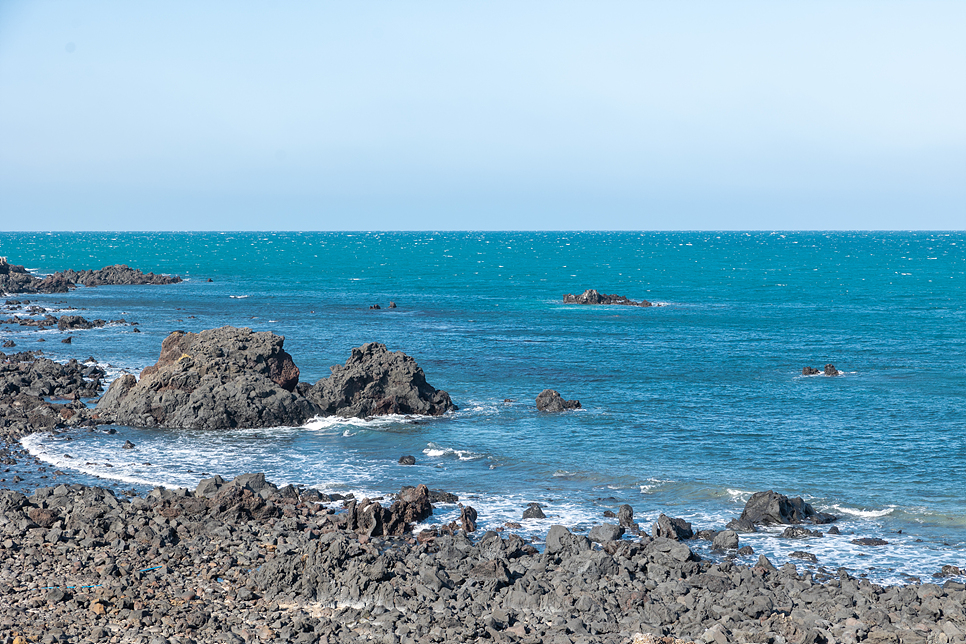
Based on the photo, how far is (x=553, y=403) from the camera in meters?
52.2

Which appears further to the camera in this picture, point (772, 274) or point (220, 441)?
point (772, 274)

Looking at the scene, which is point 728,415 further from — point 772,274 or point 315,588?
point 772,274

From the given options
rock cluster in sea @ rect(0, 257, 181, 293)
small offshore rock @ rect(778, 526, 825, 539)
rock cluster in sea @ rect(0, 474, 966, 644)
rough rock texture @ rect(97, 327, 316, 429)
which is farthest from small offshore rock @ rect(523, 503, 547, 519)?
rock cluster in sea @ rect(0, 257, 181, 293)

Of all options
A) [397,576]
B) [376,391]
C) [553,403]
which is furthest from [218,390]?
[397,576]

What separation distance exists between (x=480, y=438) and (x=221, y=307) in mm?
71866

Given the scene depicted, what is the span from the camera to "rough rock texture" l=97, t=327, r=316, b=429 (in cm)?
4775

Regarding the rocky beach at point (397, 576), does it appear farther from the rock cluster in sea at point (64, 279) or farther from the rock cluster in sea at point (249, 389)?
the rock cluster in sea at point (64, 279)

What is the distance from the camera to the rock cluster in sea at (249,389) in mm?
47969

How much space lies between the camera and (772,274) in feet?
599

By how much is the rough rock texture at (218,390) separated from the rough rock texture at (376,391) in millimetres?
1581

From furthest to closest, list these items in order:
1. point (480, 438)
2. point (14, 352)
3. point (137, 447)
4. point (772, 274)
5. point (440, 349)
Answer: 1. point (772, 274)
2. point (440, 349)
3. point (14, 352)
4. point (480, 438)
5. point (137, 447)

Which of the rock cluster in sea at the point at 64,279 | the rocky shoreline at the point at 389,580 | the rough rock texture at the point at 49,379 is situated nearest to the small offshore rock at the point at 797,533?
the rocky shoreline at the point at 389,580

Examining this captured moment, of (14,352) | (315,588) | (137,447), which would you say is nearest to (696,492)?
(315,588)

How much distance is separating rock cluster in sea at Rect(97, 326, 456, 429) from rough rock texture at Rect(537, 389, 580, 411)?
5.22 m
